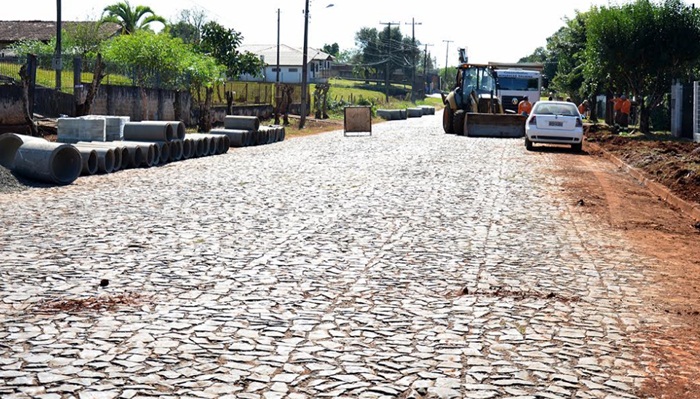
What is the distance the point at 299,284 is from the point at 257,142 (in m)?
26.3

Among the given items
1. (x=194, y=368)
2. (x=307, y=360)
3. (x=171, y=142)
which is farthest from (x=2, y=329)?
(x=171, y=142)

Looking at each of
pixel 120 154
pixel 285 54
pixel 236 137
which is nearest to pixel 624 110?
pixel 236 137

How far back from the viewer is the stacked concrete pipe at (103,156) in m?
21.0

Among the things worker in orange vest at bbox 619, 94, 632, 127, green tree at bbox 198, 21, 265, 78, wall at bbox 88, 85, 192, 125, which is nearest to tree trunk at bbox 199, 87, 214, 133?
wall at bbox 88, 85, 192, 125

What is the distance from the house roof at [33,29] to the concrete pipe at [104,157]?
5268 cm

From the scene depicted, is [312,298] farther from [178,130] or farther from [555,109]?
[555,109]

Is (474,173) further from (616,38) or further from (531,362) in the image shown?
(616,38)

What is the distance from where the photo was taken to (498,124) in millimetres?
39125

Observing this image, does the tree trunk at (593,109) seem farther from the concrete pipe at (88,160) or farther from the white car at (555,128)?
the concrete pipe at (88,160)

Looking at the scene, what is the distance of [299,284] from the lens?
8.88m

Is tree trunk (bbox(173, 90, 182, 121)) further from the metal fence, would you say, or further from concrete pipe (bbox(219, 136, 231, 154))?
concrete pipe (bbox(219, 136, 231, 154))

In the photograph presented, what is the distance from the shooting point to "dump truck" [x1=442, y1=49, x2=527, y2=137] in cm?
3912

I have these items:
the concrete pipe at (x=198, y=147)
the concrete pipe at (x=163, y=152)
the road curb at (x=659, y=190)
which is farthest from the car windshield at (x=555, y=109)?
the concrete pipe at (x=163, y=152)

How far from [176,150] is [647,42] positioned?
896 inches
